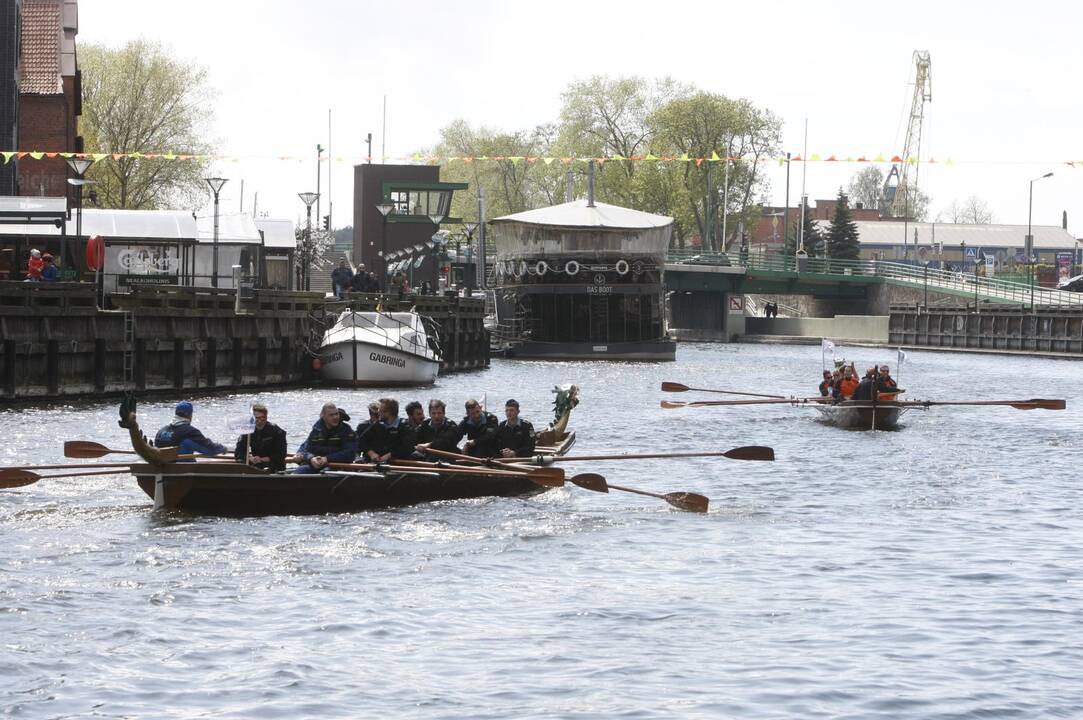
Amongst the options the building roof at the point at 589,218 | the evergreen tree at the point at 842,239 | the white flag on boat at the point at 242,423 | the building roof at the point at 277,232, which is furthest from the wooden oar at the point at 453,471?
the evergreen tree at the point at 842,239

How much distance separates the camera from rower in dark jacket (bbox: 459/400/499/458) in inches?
998

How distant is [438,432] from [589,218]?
51083 millimetres

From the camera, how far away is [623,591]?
18.8 m

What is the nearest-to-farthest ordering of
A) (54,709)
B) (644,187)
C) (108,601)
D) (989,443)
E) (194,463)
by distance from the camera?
(54,709) < (108,601) < (194,463) < (989,443) < (644,187)

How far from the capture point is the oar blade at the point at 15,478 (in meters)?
21.5

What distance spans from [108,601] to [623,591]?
5878mm

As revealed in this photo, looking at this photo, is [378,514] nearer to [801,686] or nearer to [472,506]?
[472,506]

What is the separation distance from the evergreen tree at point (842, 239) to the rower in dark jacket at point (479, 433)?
120102mm

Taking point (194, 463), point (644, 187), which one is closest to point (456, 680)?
point (194, 463)

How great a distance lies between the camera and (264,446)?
22453mm

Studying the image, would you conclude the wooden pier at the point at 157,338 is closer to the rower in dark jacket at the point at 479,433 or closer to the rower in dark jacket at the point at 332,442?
the rower in dark jacket at the point at 479,433

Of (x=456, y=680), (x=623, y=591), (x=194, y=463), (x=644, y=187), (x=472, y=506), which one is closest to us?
(x=456, y=680)

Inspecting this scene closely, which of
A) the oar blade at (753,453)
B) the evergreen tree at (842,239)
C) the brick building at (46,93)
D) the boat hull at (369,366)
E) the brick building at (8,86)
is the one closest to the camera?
the oar blade at (753,453)

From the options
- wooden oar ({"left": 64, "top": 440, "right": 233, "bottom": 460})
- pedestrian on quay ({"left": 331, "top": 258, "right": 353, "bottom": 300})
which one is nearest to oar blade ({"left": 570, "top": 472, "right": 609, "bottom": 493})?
wooden oar ({"left": 64, "top": 440, "right": 233, "bottom": 460})
